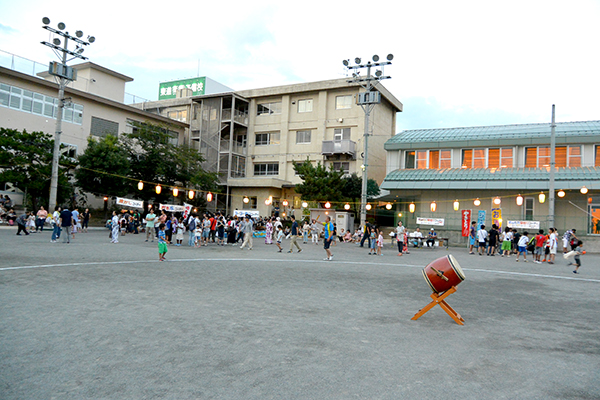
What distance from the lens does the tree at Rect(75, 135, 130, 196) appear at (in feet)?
106

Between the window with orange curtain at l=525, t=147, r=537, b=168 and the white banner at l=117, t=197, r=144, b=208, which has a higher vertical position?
the window with orange curtain at l=525, t=147, r=537, b=168

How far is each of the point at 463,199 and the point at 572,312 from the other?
26.3m

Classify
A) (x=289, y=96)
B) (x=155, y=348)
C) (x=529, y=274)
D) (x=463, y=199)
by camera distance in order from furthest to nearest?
(x=289, y=96)
(x=463, y=199)
(x=529, y=274)
(x=155, y=348)

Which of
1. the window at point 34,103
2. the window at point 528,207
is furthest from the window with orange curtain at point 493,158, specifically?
the window at point 34,103

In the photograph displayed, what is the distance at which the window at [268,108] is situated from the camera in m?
45.8

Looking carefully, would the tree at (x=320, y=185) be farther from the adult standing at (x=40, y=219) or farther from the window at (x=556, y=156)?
the adult standing at (x=40, y=219)

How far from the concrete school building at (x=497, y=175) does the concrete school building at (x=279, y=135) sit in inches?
252

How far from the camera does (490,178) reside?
105ft

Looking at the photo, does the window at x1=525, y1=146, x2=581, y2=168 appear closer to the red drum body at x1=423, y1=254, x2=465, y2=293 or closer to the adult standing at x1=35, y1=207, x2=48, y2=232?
the red drum body at x1=423, y1=254, x2=465, y2=293

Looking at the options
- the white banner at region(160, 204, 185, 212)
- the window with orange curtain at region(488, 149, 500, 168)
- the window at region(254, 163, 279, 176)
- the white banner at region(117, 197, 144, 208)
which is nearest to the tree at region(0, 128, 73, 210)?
the white banner at region(117, 197, 144, 208)

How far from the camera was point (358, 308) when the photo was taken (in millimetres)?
7668

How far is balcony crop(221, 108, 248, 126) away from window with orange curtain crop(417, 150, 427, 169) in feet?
66.8

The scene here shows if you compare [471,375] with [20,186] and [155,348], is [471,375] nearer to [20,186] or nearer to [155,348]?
[155,348]

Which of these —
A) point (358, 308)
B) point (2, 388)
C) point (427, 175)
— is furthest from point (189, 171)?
point (2, 388)
